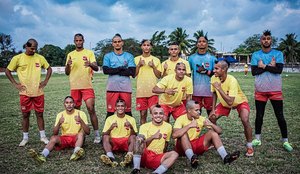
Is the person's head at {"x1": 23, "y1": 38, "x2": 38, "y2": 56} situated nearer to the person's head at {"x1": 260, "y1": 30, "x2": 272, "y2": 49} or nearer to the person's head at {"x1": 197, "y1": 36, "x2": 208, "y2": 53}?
the person's head at {"x1": 197, "y1": 36, "x2": 208, "y2": 53}

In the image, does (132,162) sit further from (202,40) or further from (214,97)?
(202,40)

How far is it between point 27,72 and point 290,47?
8545cm

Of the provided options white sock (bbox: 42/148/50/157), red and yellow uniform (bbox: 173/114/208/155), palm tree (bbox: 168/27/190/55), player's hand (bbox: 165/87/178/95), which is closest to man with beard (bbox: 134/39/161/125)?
player's hand (bbox: 165/87/178/95)

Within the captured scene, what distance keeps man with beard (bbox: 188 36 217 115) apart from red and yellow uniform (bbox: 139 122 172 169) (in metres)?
1.73

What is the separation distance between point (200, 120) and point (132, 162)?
60.1 inches

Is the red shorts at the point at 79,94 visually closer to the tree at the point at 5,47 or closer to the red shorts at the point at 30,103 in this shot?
the red shorts at the point at 30,103

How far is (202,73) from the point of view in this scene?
675 centimetres

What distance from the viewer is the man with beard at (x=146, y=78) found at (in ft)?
22.3

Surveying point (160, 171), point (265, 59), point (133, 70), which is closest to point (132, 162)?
point (160, 171)

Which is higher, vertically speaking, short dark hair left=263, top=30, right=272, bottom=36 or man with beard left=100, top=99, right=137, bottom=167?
short dark hair left=263, top=30, right=272, bottom=36

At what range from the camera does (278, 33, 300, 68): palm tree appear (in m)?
80.7

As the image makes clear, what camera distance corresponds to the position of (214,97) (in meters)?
6.39

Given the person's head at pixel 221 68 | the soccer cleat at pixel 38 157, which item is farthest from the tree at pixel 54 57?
the person's head at pixel 221 68

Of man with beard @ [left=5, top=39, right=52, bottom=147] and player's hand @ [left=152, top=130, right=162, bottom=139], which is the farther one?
man with beard @ [left=5, top=39, right=52, bottom=147]
